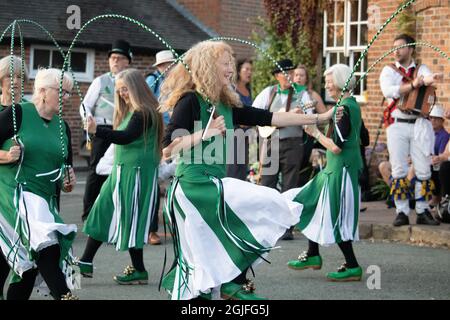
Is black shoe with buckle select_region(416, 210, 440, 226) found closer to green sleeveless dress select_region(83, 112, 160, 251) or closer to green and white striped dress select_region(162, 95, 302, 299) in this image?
green sleeveless dress select_region(83, 112, 160, 251)

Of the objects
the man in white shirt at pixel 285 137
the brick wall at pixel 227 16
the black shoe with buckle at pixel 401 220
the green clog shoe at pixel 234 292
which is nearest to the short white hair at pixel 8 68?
the green clog shoe at pixel 234 292

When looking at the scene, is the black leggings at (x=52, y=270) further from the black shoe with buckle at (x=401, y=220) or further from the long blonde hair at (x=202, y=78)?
the black shoe with buckle at (x=401, y=220)

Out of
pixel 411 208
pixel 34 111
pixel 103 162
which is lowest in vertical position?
pixel 411 208

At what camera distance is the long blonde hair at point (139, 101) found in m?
7.91

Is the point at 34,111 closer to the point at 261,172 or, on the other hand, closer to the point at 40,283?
the point at 40,283

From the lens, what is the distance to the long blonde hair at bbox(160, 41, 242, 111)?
19.9ft

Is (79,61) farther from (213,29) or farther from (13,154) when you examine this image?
(13,154)

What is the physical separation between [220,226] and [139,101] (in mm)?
2282

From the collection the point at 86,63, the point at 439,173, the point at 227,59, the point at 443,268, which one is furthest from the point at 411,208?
the point at 86,63

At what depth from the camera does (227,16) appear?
2572 centimetres

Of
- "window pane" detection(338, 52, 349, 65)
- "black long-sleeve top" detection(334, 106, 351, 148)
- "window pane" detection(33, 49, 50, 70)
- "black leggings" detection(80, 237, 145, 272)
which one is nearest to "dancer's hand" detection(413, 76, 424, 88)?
"black long-sleeve top" detection(334, 106, 351, 148)

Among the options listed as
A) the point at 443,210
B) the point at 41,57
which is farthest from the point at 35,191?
the point at 41,57

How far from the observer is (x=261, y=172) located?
1153 centimetres
